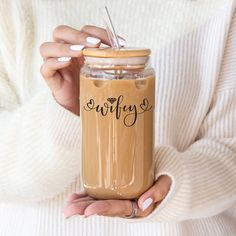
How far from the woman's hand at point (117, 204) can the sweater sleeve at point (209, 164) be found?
1 centimetres

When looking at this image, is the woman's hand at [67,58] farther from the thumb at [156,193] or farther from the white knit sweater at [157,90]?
the thumb at [156,193]

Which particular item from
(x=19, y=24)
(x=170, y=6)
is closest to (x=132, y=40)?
(x=170, y=6)

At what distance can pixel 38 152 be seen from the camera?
963mm

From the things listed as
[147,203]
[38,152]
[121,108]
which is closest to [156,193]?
[147,203]

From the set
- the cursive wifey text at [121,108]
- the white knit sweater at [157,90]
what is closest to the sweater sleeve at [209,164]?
the white knit sweater at [157,90]

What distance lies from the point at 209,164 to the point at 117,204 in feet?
0.85

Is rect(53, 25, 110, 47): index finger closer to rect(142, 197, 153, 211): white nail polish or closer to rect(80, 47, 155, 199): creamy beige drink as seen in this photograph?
rect(80, 47, 155, 199): creamy beige drink

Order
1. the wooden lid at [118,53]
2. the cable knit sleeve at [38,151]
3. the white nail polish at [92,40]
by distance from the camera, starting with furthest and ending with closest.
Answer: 1. the cable knit sleeve at [38,151]
2. the white nail polish at [92,40]
3. the wooden lid at [118,53]

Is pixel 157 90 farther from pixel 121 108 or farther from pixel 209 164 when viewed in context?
pixel 121 108

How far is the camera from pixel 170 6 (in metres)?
1.08

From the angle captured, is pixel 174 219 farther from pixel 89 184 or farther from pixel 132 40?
pixel 132 40

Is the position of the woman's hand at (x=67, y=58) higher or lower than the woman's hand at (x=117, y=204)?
higher

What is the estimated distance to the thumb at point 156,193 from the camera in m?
0.78

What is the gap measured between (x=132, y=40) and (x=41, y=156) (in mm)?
292
